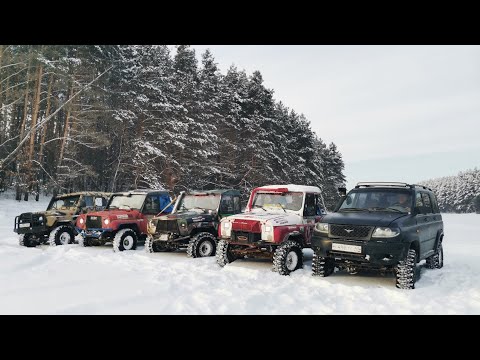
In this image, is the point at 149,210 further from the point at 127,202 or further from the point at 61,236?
the point at 61,236

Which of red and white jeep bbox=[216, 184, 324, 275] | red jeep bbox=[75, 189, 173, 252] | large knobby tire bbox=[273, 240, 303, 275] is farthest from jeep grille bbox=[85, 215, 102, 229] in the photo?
large knobby tire bbox=[273, 240, 303, 275]

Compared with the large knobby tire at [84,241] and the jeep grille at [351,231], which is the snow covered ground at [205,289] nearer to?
the jeep grille at [351,231]

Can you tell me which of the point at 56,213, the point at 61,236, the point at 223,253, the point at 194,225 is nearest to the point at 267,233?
the point at 223,253

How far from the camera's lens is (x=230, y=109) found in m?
38.6

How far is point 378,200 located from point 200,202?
5904 mm

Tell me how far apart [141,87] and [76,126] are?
20.3 feet

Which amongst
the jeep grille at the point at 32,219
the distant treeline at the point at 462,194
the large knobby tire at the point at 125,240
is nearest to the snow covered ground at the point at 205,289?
the large knobby tire at the point at 125,240

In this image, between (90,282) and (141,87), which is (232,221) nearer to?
(90,282)

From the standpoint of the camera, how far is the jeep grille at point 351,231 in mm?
7645

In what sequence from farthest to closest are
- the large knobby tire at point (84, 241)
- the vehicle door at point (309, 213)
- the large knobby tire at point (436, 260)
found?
the large knobby tire at point (84, 241), the large knobby tire at point (436, 260), the vehicle door at point (309, 213)

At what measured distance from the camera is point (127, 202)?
1408 cm

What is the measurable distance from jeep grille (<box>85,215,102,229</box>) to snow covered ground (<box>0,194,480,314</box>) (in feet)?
7.11

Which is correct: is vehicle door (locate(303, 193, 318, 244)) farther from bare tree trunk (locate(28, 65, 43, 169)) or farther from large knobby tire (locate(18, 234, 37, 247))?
bare tree trunk (locate(28, 65, 43, 169))

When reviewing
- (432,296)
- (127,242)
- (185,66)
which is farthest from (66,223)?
(185,66)
